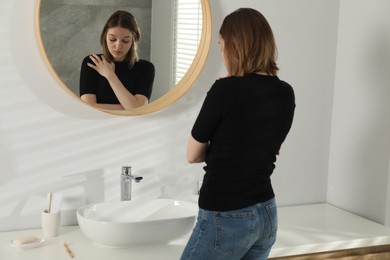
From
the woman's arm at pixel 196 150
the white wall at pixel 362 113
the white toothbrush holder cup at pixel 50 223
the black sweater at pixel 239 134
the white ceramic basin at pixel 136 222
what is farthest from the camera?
the white wall at pixel 362 113

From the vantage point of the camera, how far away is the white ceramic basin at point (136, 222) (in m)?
1.97

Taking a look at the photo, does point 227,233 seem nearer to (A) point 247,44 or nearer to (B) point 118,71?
(A) point 247,44

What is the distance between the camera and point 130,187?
2.29m

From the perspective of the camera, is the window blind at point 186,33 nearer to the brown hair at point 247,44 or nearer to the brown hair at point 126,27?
the brown hair at point 126,27

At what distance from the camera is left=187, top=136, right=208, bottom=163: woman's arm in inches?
71.3

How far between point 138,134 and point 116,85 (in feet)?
0.71

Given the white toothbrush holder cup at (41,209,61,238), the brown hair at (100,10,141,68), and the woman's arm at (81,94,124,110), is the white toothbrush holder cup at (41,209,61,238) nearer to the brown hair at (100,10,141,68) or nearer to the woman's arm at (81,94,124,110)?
the woman's arm at (81,94,124,110)

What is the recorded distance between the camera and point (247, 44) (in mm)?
1777

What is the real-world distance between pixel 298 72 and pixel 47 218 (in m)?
1.19

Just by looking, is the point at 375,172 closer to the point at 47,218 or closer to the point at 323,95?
the point at 323,95

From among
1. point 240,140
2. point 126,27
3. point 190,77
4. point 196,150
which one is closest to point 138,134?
point 190,77

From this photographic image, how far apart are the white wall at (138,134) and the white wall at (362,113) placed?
1.9 inches

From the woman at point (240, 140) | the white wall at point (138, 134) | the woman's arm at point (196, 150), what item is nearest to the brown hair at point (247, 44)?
the woman at point (240, 140)

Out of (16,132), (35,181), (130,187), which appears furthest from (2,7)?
(130,187)
